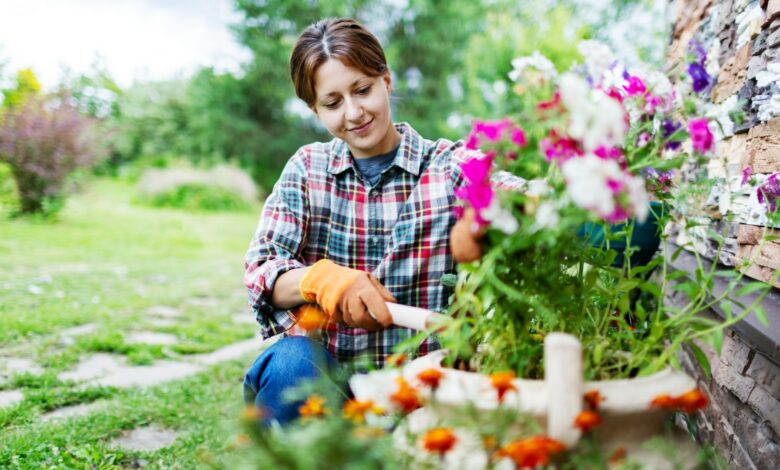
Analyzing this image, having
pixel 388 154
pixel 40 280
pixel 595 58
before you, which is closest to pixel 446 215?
pixel 388 154

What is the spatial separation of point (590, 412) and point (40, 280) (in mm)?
4506

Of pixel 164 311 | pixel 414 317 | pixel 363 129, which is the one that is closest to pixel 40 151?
pixel 164 311

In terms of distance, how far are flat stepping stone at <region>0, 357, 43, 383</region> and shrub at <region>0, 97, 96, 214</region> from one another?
5310 millimetres

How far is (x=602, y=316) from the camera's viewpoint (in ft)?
3.72

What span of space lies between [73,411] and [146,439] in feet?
1.25

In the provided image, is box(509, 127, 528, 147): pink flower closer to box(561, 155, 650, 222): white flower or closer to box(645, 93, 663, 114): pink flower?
box(561, 155, 650, 222): white flower

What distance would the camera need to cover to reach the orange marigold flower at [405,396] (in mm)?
801

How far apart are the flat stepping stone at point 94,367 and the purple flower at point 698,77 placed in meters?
2.42

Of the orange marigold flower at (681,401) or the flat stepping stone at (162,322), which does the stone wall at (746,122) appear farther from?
the flat stepping stone at (162,322)

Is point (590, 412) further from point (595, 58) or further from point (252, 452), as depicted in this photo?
point (595, 58)

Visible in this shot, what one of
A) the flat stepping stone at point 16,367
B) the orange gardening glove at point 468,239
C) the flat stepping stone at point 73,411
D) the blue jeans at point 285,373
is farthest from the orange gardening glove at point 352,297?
the flat stepping stone at point 16,367

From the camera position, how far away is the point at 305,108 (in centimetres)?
1227

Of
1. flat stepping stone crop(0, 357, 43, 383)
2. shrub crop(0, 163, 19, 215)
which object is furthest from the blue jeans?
shrub crop(0, 163, 19, 215)

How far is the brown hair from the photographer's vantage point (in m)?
1.56
